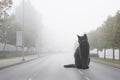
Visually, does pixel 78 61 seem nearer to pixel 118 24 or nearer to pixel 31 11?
pixel 118 24

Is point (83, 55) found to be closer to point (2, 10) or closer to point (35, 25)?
point (2, 10)

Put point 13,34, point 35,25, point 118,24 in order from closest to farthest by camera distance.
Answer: point 118,24, point 13,34, point 35,25

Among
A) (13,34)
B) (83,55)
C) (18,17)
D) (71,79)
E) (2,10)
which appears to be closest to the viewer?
(71,79)

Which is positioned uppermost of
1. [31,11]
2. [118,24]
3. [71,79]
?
[31,11]

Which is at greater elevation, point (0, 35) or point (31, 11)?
point (31, 11)

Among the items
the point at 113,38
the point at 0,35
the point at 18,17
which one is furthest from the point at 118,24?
the point at 18,17

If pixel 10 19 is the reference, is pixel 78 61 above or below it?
below

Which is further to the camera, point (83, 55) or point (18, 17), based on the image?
point (18, 17)

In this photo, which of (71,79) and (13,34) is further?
(13,34)

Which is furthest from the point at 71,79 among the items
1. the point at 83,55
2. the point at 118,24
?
the point at 118,24

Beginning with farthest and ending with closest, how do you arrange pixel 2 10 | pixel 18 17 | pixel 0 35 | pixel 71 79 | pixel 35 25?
pixel 35 25 → pixel 18 17 → pixel 0 35 → pixel 2 10 → pixel 71 79

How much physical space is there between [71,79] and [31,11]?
92.6 meters

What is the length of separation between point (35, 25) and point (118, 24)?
67985 millimetres

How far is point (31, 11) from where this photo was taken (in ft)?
352
